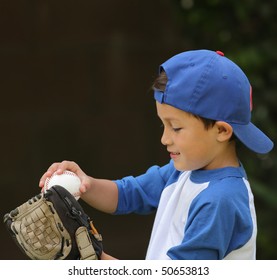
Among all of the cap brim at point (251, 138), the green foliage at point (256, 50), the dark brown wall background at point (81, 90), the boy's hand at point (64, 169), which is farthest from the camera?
the dark brown wall background at point (81, 90)

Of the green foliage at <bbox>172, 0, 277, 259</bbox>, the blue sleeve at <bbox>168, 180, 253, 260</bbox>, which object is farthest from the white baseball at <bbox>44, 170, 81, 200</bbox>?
the green foliage at <bbox>172, 0, 277, 259</bbox>

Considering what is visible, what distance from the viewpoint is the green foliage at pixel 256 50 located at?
4039mm

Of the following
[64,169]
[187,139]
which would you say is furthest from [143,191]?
[187,139]

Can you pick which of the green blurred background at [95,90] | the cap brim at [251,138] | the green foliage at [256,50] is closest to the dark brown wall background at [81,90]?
the green blurred background at [95,90]

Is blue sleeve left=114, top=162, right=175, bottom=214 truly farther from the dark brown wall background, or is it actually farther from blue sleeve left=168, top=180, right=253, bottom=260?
the dark brown wall background

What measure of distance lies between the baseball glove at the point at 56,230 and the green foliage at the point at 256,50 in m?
1.89

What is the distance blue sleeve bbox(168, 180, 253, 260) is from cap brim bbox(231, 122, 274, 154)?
0.48 feet

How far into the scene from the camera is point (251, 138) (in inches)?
88.7

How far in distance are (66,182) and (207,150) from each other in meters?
0.44

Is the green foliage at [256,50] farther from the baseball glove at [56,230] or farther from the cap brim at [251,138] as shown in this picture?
the baseball glove at [56,230]

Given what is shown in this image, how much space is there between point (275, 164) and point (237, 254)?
81.5 inches

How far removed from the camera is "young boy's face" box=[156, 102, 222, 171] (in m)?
2.17

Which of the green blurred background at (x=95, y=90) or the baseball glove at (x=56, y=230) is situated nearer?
the baseball glove at (x=56, y=230)

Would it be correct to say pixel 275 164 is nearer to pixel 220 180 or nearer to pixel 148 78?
pixel 148 78
